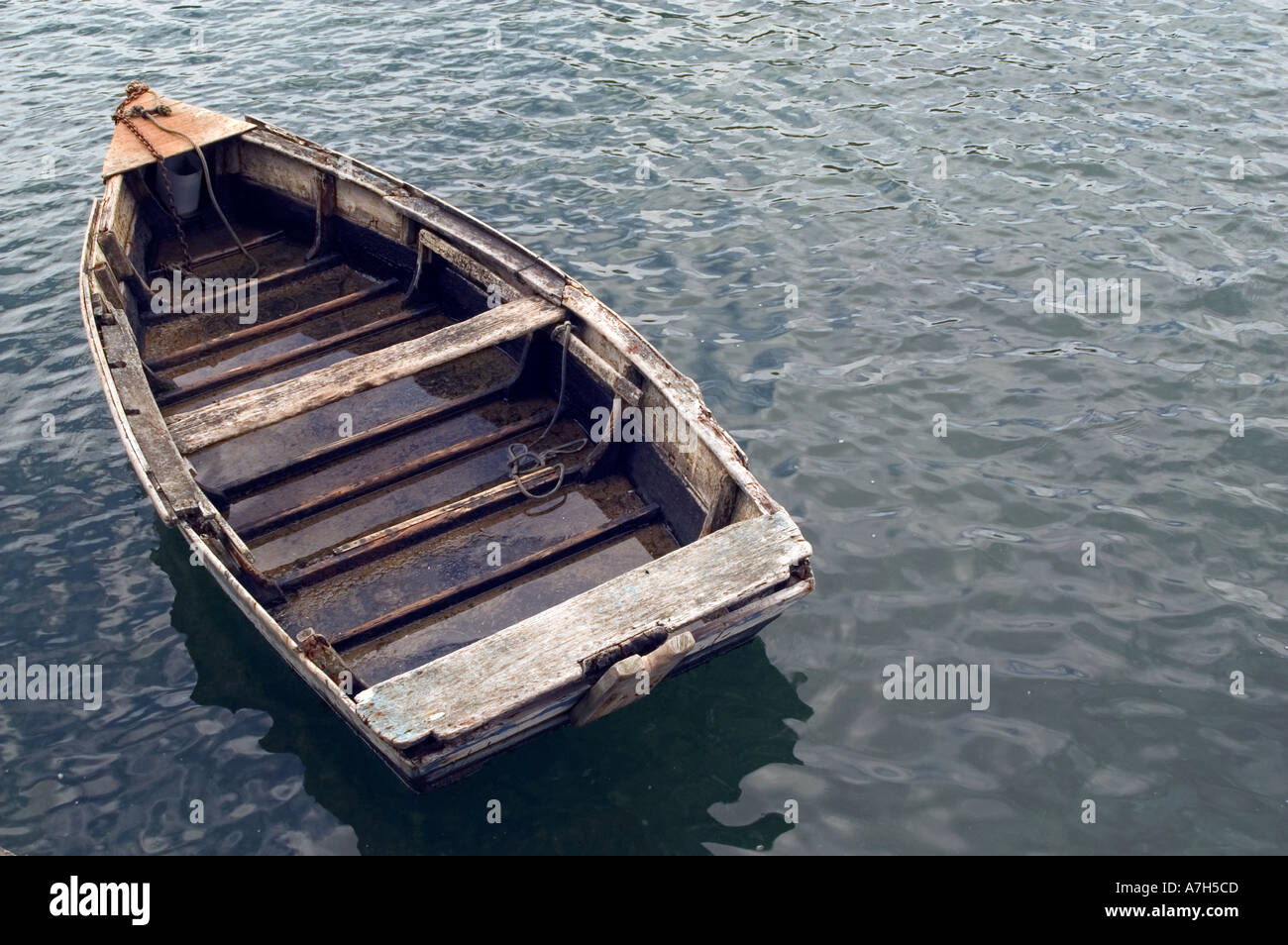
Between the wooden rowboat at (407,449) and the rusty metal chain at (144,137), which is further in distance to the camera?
the rusty metal chain at (144,137)

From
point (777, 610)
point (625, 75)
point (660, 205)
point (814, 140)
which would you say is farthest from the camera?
point (625, 75)

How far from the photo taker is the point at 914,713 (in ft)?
26.6

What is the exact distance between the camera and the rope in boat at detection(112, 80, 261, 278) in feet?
39.0

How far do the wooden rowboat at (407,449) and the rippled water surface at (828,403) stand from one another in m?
0.98

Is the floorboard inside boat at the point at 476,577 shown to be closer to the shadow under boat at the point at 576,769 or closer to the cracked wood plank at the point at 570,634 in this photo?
the shadow under boat at the point at 576,769

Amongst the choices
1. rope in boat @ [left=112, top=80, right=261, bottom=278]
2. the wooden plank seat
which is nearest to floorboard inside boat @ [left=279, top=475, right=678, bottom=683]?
the wooden plank seat

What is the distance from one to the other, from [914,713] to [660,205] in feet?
26.2

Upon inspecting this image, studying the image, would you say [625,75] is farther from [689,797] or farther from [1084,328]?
[689,797]

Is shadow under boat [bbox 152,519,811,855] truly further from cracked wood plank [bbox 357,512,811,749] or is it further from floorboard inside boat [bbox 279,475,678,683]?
cracked wood plank [bbox 357,512,811,749]

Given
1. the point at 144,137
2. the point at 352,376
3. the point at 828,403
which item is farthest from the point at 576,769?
the point at 144,137

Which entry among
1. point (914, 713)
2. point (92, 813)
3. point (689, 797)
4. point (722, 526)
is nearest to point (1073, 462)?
point (914, 713)

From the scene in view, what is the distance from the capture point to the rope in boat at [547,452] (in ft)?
30.3

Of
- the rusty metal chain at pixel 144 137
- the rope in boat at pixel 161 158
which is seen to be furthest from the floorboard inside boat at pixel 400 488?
the rusty metal chain at pixel 144 137

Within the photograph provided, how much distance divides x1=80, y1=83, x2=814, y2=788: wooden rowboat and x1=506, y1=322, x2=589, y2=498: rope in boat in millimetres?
39
